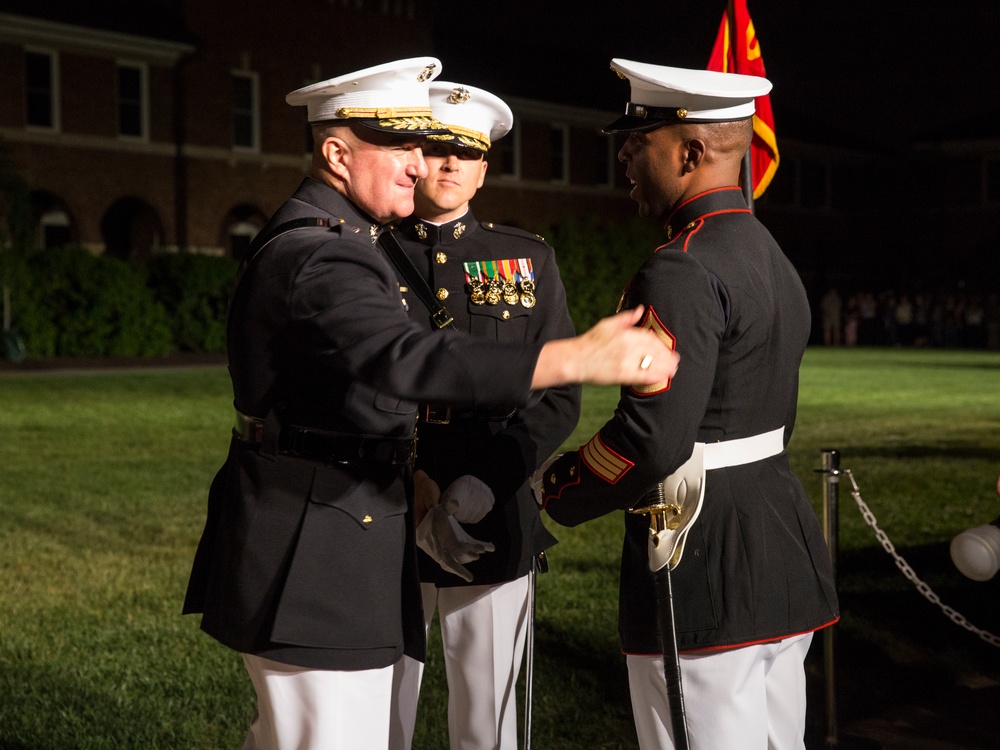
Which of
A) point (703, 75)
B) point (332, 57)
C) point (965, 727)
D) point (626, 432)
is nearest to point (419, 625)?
point (626, 432)

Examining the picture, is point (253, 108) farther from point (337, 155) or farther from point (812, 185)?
point (337, 155)

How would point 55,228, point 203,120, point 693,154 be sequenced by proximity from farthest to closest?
point 203,120, point 55,228, point 693,154

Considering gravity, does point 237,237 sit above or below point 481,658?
above

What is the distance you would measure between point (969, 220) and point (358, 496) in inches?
1982

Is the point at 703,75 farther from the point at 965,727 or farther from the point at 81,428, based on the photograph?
the point at 81,428

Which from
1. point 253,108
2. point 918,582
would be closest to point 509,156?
point 253,108

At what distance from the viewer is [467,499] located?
3.37 meters

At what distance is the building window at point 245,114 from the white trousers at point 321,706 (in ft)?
105

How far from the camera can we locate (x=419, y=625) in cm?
289

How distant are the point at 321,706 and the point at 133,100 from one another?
31.0 meters

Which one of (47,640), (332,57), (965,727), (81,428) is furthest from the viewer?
(332,57)

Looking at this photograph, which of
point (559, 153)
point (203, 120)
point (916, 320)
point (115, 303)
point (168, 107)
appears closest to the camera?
point (115, 303)

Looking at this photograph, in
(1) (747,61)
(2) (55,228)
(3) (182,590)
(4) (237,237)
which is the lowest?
(3) (182,590)

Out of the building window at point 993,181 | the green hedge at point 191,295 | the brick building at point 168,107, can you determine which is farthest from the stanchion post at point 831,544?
the building window at point 993,181
